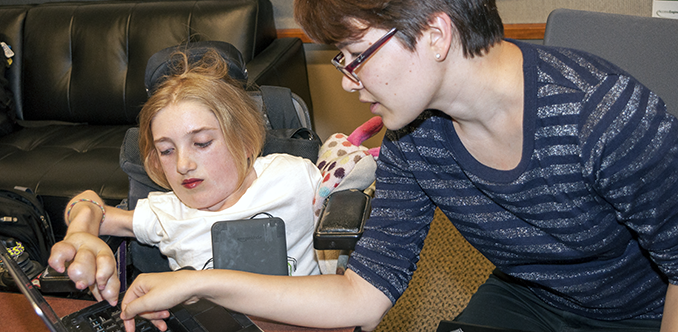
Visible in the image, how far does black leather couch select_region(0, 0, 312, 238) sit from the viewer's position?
7.80ft

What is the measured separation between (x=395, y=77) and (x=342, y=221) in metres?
0.34

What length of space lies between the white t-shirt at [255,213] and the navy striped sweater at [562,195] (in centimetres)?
31

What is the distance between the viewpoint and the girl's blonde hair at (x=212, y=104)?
51.7 inches

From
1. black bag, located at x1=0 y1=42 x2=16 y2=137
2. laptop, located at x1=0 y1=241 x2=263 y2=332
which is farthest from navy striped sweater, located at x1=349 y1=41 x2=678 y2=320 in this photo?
black bag, located at x1=0 y1=42 x2=16 y2=137

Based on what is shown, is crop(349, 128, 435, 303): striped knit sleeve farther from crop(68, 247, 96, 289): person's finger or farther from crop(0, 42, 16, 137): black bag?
crop(0, 42, 16, 137): black bag

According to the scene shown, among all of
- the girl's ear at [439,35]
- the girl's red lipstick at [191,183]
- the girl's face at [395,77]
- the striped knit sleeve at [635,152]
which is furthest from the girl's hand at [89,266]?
the striped knit sleeve at [635,152]

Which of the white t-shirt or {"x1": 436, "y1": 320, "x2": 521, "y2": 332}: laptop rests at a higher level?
{"x1": 436, "y1": 320, "x2": 521, "y2": 332}: laptop

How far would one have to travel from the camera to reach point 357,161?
132cm

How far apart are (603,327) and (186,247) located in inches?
35.8

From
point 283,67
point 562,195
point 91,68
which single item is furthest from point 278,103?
point 91,68

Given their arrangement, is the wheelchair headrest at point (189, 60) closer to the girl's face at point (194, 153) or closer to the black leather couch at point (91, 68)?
the girl's face at point (194, 153)

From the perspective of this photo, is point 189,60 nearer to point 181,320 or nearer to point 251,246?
point 251,246

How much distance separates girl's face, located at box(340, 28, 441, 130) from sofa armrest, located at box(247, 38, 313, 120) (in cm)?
142

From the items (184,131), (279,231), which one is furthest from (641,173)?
(184,131)
